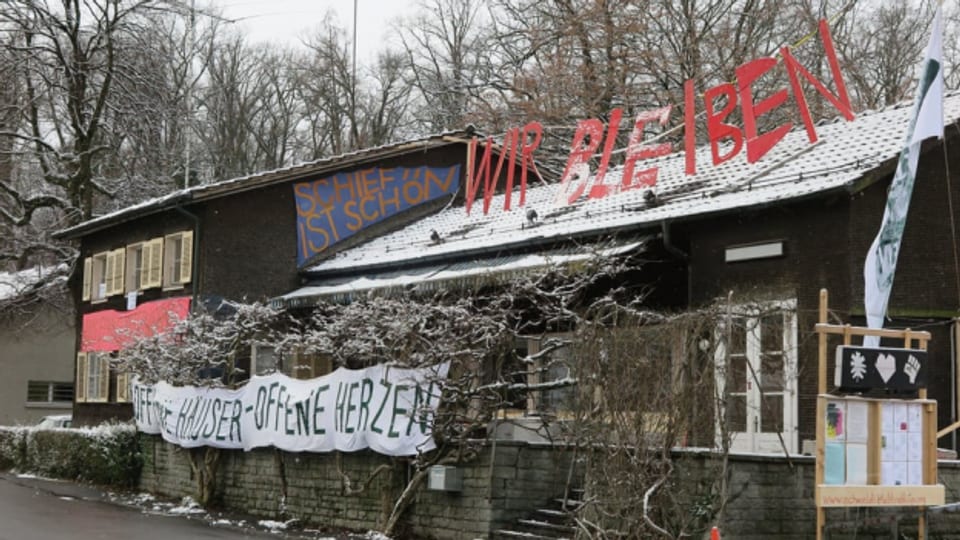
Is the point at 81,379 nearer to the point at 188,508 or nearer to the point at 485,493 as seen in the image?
the point at 188,508

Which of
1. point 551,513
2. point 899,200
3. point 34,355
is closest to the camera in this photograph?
point 899,200

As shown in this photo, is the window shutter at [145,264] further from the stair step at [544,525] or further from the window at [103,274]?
the stair step at [544,525]

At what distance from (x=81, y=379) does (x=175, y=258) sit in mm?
5832

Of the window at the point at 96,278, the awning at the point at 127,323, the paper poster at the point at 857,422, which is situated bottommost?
the paper poster at the point at 857,422

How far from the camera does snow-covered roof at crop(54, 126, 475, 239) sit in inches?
1028

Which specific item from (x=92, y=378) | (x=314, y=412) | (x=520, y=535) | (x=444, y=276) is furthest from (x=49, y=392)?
(x=520, y=535)

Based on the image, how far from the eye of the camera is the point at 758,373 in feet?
44.0

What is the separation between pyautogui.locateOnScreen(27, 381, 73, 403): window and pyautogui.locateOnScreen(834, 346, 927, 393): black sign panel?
34908 millimetres

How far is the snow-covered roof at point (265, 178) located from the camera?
26109mm

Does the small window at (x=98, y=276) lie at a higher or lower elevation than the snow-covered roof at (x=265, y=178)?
lower

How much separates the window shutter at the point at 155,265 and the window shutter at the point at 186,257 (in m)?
1.01

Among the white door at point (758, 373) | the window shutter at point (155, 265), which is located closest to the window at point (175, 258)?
the window shutter at point (155, 265)

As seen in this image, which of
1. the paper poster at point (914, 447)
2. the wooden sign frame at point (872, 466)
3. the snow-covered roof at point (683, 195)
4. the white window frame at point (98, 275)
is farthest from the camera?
the white window frame at point (98, 275)

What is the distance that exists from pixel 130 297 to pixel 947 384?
63.2 feet
